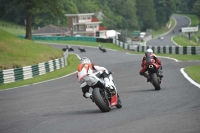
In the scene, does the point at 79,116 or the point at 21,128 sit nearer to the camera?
the point at 21,128

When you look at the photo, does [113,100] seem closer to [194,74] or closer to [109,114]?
[109,114]

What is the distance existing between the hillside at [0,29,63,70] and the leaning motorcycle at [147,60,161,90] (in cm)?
1429

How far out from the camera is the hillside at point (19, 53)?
29875 millimetres

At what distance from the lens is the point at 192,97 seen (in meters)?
12.2

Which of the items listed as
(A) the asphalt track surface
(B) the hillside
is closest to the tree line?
(B) the hillside

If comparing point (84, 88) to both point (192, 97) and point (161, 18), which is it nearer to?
point (192, 97)

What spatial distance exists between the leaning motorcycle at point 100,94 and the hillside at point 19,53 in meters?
17.6

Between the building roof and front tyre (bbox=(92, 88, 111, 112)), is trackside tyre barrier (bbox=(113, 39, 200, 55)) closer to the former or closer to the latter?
front tyre (bbox=(92, 88, 111, 112))

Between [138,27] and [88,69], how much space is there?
458ft

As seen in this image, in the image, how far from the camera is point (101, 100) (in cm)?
1048

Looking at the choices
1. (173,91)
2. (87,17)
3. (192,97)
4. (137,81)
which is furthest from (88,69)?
(87,17)

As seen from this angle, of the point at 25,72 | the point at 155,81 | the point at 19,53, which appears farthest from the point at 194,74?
the point at 19,53

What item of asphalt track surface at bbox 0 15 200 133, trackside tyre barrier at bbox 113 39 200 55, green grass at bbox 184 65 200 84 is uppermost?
asphalt track surface at bbox 0 15 200 133

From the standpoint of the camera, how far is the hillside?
29875 millimetres
